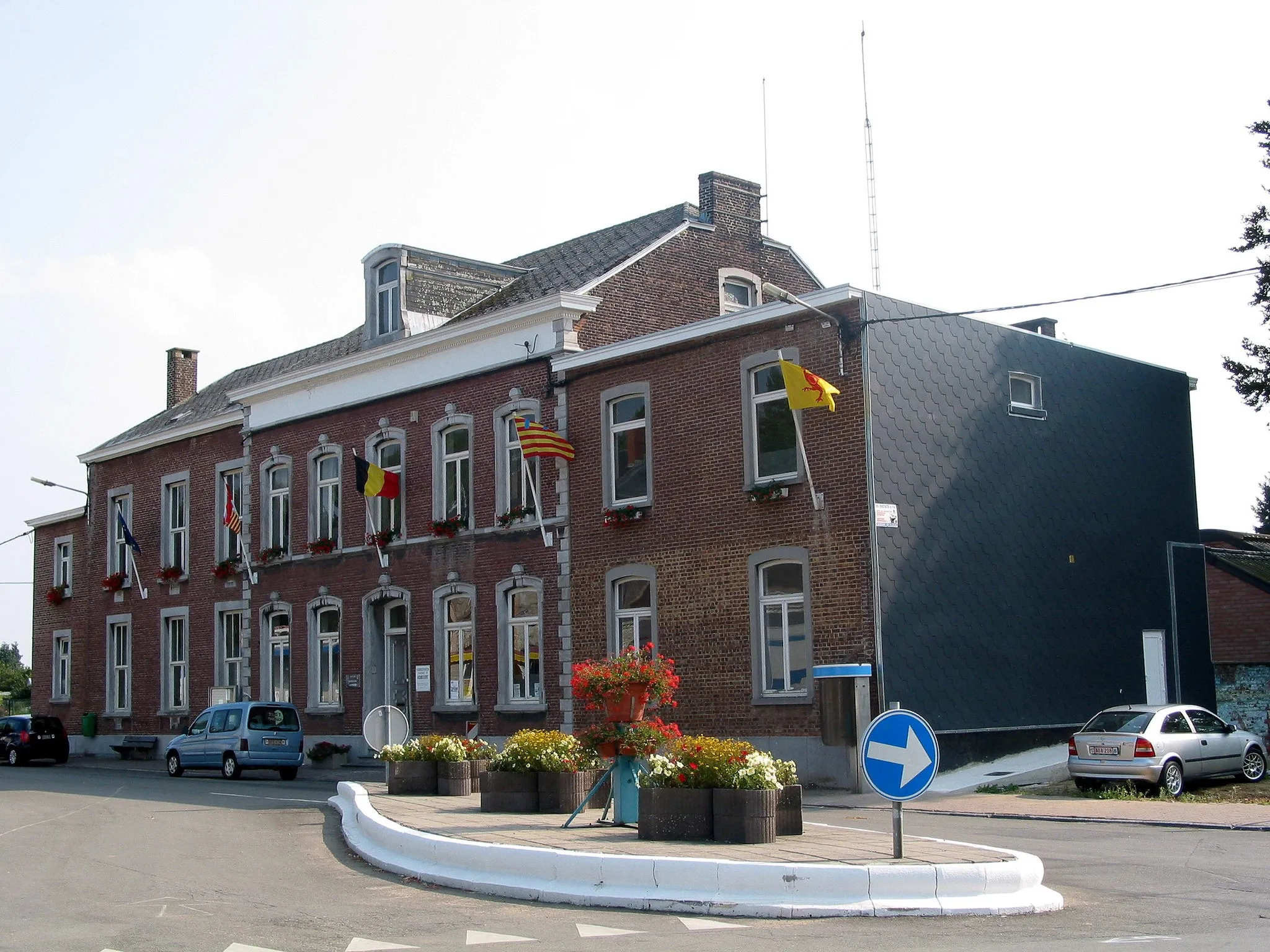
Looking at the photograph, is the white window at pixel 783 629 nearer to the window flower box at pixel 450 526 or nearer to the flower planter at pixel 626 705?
the window flower box at pixel 450 526

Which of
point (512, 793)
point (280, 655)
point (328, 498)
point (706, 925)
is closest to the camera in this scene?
point (706, 925)

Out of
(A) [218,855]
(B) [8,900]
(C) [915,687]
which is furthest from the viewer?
(C) [915,687]

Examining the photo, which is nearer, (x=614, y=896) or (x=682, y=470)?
(x=614, y=896)

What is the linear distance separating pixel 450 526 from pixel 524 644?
3.19 m

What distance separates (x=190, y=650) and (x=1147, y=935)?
110ft

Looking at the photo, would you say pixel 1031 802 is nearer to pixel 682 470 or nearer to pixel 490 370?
pixel 682 470

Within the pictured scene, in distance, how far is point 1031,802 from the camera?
19.8 m

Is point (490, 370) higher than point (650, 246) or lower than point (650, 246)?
lower

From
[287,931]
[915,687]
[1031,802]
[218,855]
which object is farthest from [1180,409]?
[287,931]

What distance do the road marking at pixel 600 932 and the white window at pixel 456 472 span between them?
20.3m

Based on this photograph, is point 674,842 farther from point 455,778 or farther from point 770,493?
point 770,493

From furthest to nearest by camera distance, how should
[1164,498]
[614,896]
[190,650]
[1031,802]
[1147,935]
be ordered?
1. [190,650]
2. [1164,498]
3. [1031,802]
4. [614,896]
5. [1147,935]

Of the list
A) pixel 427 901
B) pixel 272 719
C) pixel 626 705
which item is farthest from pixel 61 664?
pixel 427 901

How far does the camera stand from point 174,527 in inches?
1597
